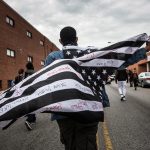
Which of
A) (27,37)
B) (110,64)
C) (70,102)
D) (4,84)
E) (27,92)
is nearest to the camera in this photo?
(70,102)

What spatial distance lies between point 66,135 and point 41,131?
169 inches

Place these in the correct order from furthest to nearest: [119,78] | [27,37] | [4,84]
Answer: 1. [27,37]
2. [4,84]
3. [119,78]

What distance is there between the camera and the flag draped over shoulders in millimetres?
3297

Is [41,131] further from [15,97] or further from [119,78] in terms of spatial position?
[119,78]


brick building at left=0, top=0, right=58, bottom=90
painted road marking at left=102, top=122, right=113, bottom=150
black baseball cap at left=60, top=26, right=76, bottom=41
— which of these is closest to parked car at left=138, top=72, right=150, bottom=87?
brick building at left=0, top=0, right=58, bottom=90

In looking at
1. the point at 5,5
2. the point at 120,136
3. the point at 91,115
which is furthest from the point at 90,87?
the point at 5,5

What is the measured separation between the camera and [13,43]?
31.1 meters

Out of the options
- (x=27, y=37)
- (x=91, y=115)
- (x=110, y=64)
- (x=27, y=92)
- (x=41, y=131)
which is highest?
(x=27, y=37)

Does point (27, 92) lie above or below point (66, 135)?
above

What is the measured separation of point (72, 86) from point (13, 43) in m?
28.5

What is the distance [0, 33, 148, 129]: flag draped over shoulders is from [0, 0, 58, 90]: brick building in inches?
937

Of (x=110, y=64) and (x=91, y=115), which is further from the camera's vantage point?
(x=110, y=64)

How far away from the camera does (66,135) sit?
12.0 feet

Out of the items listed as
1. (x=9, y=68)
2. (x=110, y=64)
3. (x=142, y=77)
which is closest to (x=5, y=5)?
(x=9, y=68)
